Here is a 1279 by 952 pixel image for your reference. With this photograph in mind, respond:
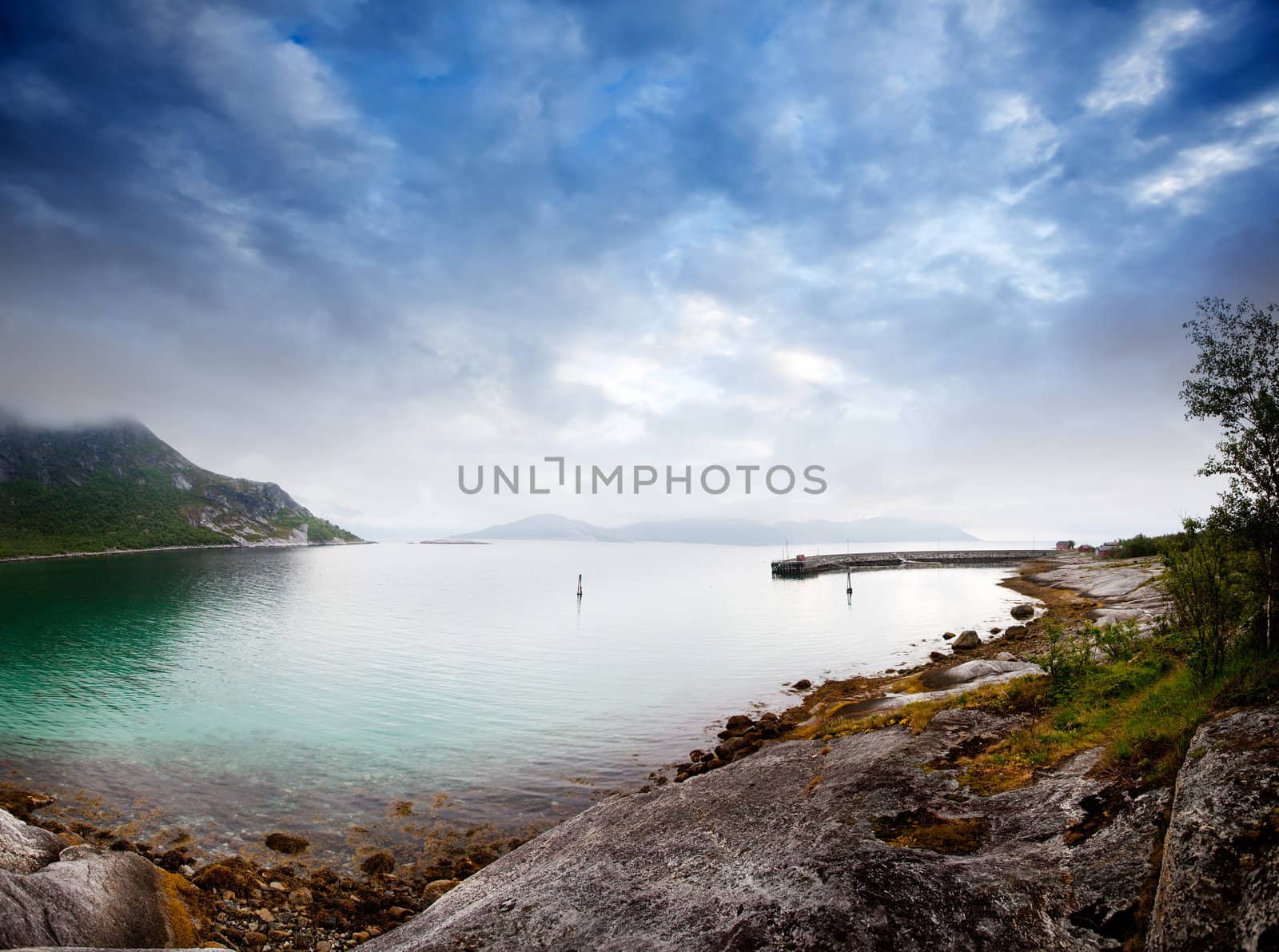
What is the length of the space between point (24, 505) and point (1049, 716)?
895ft

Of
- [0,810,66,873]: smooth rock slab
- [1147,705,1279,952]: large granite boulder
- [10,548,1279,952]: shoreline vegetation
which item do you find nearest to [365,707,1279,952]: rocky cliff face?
[1147,705,1279,952]: large granite boulder

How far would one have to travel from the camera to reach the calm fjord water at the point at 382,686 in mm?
20078

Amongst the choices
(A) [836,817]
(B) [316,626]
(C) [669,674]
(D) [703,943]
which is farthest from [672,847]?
(B) [316,626]

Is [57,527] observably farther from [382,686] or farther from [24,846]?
[24,846]

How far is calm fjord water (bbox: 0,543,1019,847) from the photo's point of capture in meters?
20.1

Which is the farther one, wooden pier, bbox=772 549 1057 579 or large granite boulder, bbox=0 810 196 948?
wooden pier, bbox=772 549 1057 579

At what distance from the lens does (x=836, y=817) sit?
1091cm

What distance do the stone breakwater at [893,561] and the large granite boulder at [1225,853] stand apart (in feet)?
422

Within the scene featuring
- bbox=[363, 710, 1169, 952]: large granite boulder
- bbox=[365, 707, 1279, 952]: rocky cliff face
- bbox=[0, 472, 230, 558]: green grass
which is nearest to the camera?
bbox=[365, 707, 1279, 952]: rocky cliff face

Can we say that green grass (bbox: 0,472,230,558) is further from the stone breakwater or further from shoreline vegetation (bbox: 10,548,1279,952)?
shoreline vegetation (bbox: 10,548,1279,952)

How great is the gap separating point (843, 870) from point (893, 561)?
167 m

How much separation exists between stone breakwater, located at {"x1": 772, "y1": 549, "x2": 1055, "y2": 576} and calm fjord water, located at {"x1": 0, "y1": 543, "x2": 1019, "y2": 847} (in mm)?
55428

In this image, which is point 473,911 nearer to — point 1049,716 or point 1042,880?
point 1042,880

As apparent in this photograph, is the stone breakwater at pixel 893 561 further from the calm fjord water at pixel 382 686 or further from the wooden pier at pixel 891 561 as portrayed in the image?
the calm fjord water at pixel 382 686
